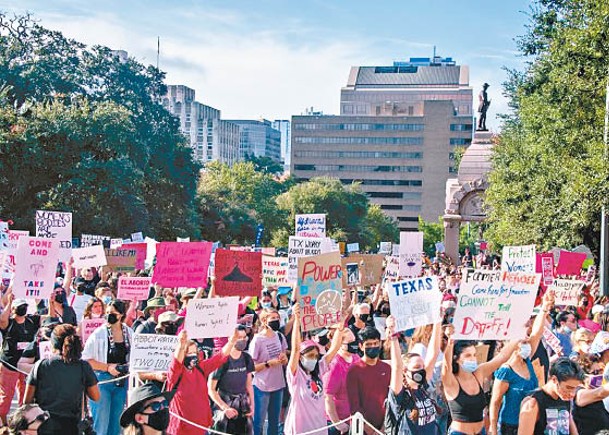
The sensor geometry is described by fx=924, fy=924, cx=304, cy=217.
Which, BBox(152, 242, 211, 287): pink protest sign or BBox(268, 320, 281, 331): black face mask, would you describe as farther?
BBox(152, 242, 211, 287): pink protest sign

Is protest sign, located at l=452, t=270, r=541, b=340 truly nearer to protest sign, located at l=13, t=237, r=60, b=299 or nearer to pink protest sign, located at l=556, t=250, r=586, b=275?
A: protest sign, located at l=13, t=237, r=60, b=299

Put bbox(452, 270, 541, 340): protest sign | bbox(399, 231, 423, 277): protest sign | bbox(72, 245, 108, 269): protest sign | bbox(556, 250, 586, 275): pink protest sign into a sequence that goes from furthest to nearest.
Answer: bbox(556, 250, 586, 275): pink protest sign
bbox(399, 231, 423, 277): protest sign
bbox(72, 245, 108, 269): protest sign
bbox(452, 270, 541, 340): protest sign

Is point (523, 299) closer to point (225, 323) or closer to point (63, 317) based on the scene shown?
point (225, 323)

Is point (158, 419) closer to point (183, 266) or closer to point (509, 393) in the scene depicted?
point (509, 393)

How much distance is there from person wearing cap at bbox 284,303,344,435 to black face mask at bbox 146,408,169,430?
2.76 m

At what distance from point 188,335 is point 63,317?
11.5 feet

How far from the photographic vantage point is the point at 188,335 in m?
8.57

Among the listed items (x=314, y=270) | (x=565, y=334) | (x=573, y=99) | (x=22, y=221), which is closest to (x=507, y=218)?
(x=573, y=99)

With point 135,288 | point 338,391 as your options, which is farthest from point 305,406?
point 135,288

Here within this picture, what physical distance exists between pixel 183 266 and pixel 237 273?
1.27 meters

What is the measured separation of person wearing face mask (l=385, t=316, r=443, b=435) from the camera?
24.3 ft

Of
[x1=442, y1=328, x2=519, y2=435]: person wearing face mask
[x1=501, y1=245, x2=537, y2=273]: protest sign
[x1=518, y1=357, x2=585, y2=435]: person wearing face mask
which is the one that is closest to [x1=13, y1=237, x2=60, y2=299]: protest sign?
[x1=442, y1=328, x2=519, y2=435]: person wearing face mask

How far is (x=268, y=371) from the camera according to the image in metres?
9.98

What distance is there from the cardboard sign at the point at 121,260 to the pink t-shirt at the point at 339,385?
12.4 m
